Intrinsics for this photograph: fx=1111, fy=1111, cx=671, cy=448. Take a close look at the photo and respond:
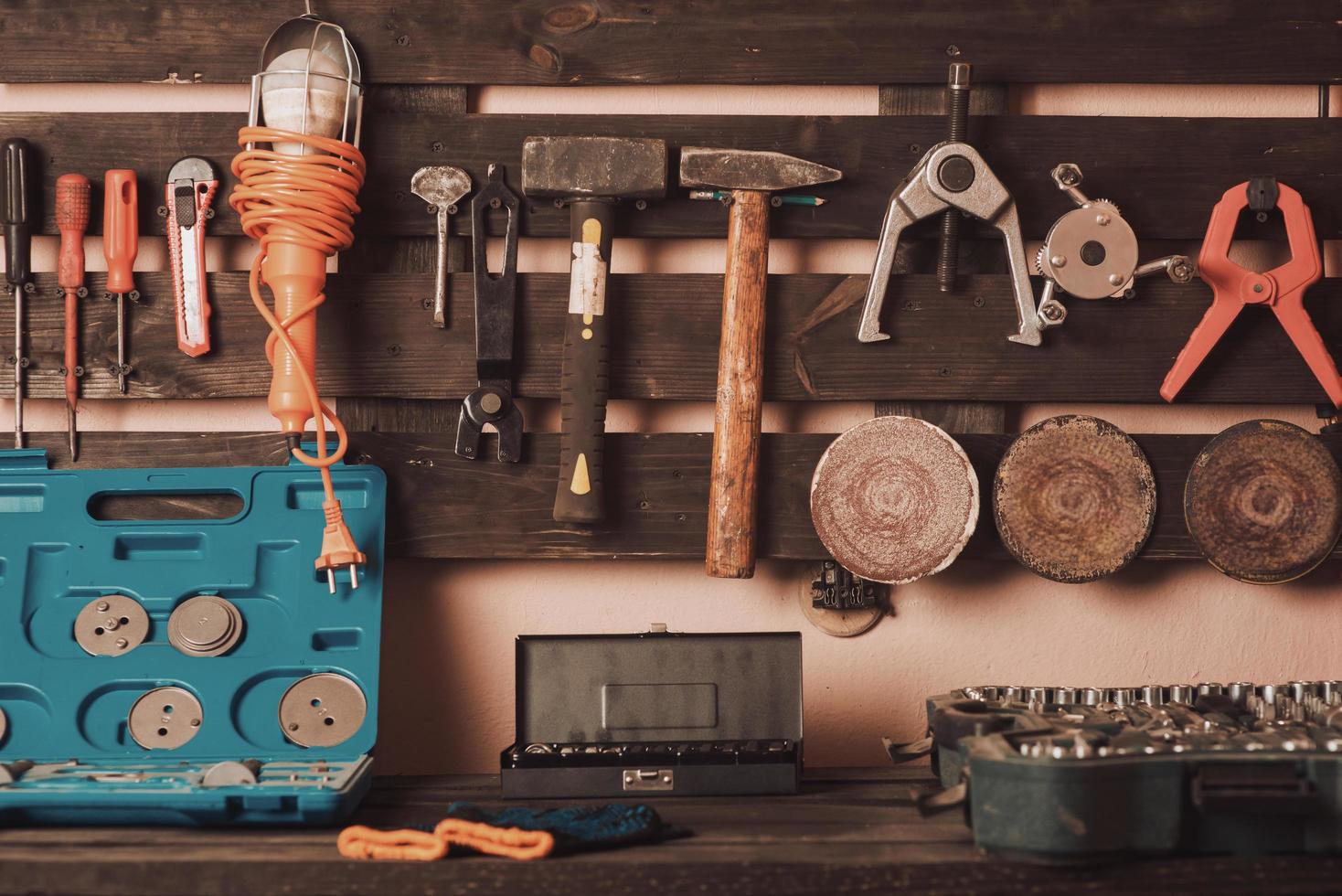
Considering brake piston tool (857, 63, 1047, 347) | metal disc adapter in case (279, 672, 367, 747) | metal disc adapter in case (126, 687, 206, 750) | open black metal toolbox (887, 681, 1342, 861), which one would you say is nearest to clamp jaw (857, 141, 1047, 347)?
brake piston tool (857, 63, 1047, 347)

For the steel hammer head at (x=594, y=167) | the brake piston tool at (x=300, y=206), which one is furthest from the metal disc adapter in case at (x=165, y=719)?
the steel hammer head at (x=594, y=167)

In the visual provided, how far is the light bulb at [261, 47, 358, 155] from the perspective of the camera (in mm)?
1337

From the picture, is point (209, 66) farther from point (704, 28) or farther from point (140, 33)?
point (704, 28)

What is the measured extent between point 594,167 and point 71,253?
26.8 inches

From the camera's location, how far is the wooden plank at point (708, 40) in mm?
1450

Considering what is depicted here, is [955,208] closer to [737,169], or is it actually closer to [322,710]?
[737,169]

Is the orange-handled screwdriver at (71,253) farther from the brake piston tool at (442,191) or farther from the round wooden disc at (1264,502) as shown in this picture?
the round wooden disc at (1264,502)

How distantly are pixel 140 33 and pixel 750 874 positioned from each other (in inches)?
50.8

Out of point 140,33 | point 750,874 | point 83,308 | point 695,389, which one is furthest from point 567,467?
point 140,33

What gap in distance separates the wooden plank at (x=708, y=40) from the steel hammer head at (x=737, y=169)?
0.45ft

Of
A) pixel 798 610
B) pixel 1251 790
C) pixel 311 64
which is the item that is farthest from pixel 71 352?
pixel 1251 790

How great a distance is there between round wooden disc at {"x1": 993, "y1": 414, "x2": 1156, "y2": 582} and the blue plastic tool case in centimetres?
79

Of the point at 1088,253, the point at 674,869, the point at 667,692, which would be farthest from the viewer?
the point at 1088,253

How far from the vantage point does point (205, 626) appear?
4.33 ft
